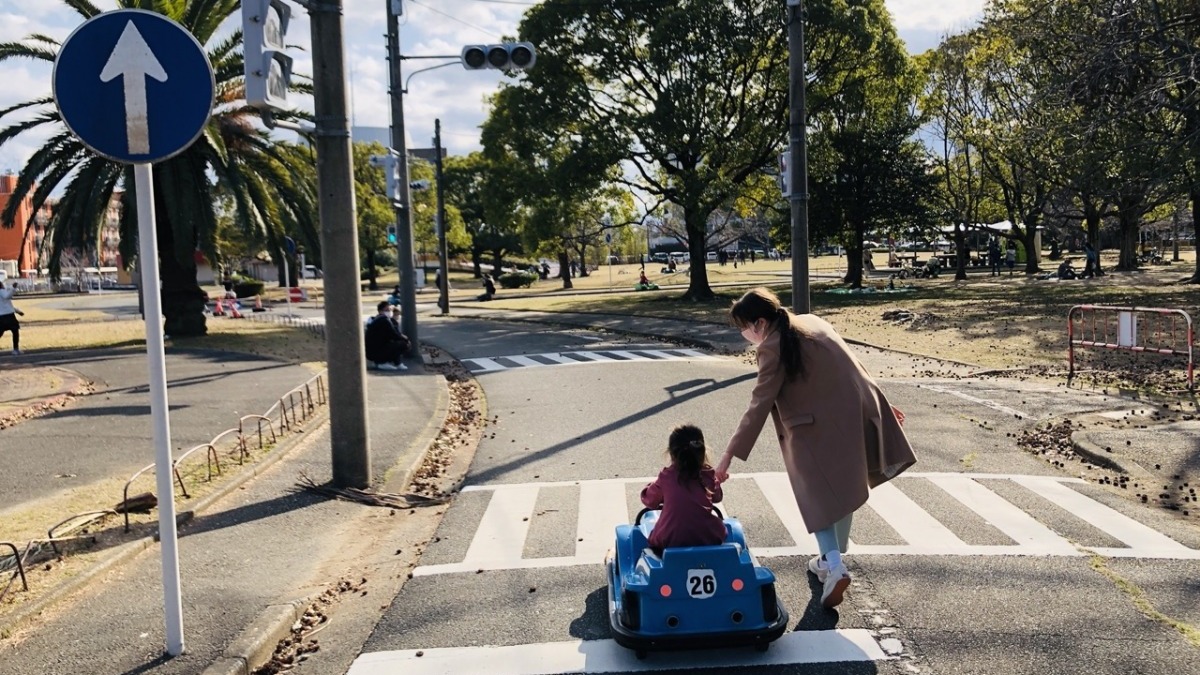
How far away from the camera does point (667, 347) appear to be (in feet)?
70.5

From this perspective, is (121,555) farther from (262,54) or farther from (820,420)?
(820,420)

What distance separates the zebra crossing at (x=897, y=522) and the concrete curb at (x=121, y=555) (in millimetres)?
1952

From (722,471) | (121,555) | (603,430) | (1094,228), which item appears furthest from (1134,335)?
(1094,228)

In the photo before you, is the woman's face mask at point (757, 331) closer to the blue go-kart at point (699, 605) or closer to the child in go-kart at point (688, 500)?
the child in go-kart at point (688, 500)

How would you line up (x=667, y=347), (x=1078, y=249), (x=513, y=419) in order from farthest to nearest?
1. (x=1078, y=249)
2. (x=667, y=347)
3. (x=513, y=419)

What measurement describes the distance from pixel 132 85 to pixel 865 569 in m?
4.80

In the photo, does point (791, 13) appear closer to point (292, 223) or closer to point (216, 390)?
point (216, 390)

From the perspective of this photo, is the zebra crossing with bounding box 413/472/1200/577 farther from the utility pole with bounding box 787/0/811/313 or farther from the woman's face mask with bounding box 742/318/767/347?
the utility pole with bounding box 787/0/811/313

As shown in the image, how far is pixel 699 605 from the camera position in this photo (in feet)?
14.6

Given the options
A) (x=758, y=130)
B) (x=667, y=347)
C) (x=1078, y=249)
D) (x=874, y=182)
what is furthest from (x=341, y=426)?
(x=1078, y=249)

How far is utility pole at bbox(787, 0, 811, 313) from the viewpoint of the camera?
48.9ft

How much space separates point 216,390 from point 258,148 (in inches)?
418

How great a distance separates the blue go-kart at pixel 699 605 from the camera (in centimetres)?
441

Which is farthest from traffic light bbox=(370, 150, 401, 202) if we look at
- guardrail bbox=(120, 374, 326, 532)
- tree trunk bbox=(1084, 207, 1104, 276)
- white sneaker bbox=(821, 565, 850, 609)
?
tree trunk bbox=(1084, 207, 1104, 276)
